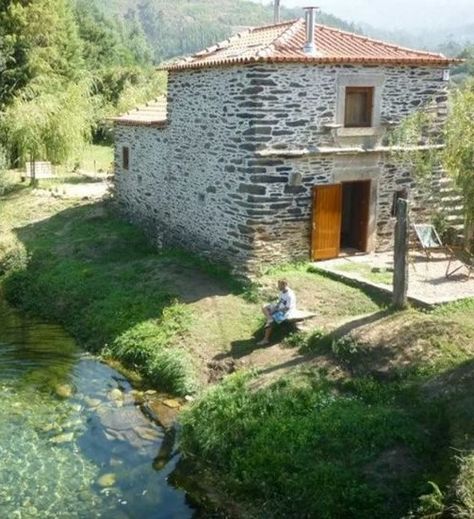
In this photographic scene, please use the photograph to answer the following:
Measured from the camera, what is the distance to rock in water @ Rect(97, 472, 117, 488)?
9.81 m

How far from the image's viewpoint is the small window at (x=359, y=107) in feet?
53.6

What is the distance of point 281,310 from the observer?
1325 centimetres

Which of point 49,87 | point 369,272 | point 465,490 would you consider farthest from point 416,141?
point 49,87

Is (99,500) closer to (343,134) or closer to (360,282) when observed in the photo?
(360,282)

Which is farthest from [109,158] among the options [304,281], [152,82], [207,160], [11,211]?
[304,281]

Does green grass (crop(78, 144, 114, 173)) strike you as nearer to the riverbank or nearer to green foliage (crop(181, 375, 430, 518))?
the riverbank

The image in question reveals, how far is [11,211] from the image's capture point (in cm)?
2477

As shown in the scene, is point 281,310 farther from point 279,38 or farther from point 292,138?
point 279,38

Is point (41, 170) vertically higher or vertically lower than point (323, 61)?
lower

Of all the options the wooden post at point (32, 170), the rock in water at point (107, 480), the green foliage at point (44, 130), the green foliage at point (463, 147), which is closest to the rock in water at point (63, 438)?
the rock in water at point (107, 480)

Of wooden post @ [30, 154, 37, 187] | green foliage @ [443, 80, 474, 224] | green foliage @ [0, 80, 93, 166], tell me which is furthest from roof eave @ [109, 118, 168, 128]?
green foliage @ [443, 80, 474, 224]

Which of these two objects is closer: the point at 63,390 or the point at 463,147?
the point at 463,147

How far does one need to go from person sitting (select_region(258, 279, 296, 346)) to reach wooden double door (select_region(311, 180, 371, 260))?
330 centimetres

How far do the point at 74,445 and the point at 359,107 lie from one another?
1045cm
